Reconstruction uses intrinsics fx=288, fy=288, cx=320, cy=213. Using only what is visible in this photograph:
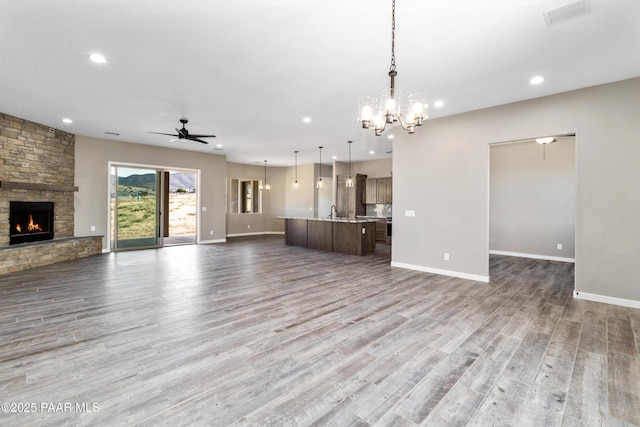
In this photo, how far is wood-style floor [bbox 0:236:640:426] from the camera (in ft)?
5.94

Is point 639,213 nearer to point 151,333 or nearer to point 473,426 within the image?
point 473,426

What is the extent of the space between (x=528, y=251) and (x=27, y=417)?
8.77 metres

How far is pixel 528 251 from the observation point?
712cm

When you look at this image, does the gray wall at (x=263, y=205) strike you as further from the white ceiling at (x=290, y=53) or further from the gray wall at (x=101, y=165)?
the white ceiling at (x=290, y=53)

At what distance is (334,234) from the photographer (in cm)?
800

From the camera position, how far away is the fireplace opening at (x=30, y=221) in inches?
228

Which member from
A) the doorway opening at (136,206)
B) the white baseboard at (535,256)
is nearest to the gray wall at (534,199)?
the white baseboard at (535,256)

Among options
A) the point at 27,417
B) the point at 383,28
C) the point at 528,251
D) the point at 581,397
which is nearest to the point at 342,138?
the point at 383,28

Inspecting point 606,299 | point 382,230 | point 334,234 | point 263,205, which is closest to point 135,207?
point 263,205

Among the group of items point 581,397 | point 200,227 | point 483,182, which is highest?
point 483,182

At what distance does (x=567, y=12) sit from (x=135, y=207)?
31.5 ft

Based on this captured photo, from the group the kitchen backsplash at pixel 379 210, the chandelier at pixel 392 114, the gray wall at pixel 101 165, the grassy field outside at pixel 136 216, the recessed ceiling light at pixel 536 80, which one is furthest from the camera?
the kitchen backsplash at pixel 379 210

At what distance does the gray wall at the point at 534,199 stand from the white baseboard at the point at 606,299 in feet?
10.1

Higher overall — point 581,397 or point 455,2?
point 455,2
